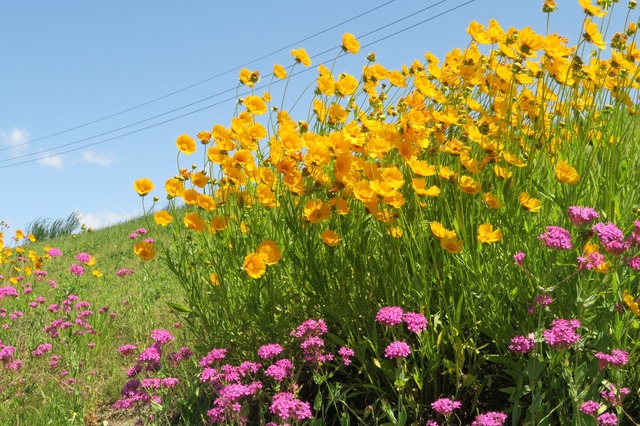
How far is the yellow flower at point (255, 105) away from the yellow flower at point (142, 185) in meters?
0.58

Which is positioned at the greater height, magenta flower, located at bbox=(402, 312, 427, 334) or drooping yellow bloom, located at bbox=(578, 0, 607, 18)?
drooping yellow bloom, located at bbox=(578, 0, 607, 18)

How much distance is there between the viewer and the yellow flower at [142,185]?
2.98m

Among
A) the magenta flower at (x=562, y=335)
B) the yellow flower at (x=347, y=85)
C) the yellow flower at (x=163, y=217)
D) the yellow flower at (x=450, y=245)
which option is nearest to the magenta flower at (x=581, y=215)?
the magenta flower at (x=562, y=335)

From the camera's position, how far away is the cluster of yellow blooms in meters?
2.50

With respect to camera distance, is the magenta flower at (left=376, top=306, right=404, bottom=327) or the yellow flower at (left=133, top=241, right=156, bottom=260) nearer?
the magenta flower at (left=376, top=306, right=404, bottom=327)

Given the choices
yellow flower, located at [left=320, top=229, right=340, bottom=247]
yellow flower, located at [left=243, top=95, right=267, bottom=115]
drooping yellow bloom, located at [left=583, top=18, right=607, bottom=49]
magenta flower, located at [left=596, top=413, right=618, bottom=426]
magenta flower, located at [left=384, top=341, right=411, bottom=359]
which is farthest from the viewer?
yellow flower, located at [left=243, top=95, right=267, bottom=115]

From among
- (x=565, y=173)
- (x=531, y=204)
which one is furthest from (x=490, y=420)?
(x=565, y=173)

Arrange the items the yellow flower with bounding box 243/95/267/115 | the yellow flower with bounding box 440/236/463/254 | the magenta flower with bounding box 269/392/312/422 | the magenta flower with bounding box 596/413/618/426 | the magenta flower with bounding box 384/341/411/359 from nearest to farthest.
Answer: the magenta flower with bounding box 596/413/618/426 → the magenta flower with bounding box 269/392/312/422 → the magenta flower with bounding box 384/341/411/359 → the yellow flower with bounding box 440/236/463/254 → the yellow flower with bounding box 243/95/267/115

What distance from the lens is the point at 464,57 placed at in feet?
10.3

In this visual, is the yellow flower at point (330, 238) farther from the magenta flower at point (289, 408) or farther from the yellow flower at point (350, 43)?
the yellow flower at point (350, 43)

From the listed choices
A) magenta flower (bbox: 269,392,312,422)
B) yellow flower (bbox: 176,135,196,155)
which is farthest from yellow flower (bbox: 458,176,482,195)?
yellow flower (bbox: 176,135,196,155)

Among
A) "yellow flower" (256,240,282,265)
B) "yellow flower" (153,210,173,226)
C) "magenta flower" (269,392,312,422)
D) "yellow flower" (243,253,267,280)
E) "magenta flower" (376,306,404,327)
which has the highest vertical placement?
"yellow flower" (153,210,173,226)

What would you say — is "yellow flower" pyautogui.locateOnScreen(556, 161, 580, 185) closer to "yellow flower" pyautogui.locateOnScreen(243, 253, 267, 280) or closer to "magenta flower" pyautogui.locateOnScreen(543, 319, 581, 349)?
"magenta flower" pyautogui.locateOnScreen(543, 319, 581, 349)

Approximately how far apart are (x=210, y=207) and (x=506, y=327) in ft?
4.41
